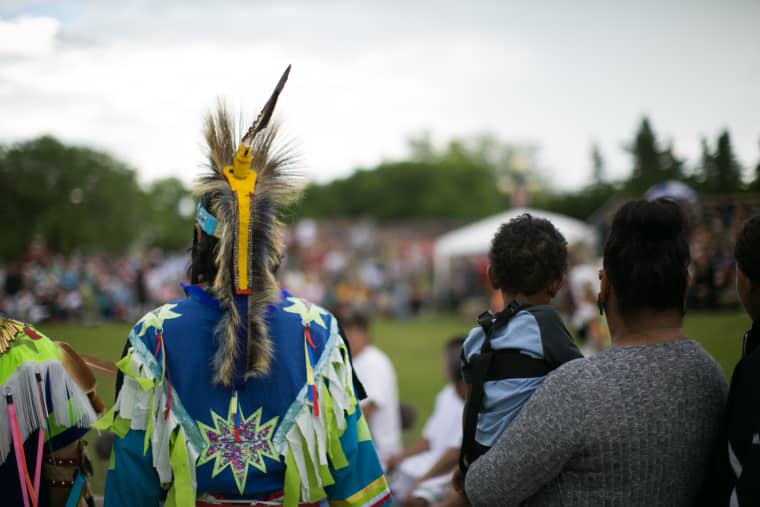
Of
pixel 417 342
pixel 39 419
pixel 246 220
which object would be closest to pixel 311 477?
pixel 246 220

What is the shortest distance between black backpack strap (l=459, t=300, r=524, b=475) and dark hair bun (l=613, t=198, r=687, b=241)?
415 millimetres

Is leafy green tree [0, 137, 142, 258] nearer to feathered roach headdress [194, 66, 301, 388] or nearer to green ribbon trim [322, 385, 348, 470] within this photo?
feathered roach headdress [194, 66, 301, 388]

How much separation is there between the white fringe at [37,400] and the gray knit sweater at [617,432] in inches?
55.2

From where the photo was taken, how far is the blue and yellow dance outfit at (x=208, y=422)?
6.13 feet

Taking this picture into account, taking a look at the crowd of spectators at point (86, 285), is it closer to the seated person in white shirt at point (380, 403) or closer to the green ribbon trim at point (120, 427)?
the seated person in white shirt at point (380, 403)

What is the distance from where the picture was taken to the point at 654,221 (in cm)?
163

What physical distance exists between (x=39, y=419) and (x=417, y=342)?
40.6 ft

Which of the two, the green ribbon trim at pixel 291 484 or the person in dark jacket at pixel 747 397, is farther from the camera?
the green ribbon trim at pixel 291 484

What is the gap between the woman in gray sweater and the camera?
155 cm

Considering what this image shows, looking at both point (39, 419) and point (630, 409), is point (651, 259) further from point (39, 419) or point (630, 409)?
point (39, 419)

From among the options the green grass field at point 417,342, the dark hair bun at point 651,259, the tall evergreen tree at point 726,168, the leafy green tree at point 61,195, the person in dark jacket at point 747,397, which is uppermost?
the leafy green tree at point 61,195

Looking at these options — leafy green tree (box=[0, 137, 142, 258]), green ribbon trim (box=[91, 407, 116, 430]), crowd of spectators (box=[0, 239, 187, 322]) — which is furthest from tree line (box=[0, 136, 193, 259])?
green ribbon trim (box=[91, 407, 116, 430])

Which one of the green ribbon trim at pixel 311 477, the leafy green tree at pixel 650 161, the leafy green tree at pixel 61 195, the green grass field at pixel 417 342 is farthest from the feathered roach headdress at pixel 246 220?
the leafy green tree at pixel 650 161

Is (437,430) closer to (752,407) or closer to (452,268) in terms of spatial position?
(752,407)
